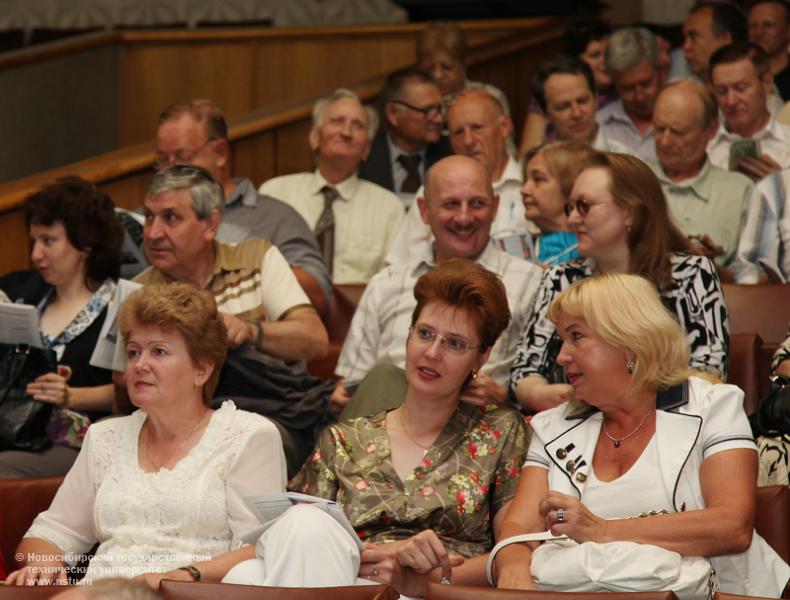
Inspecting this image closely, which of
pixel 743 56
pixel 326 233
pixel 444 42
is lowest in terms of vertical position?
pixel 326 233

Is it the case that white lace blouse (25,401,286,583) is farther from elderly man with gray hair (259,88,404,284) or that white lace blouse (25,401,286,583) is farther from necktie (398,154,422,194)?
necktie (398,154,422,194)

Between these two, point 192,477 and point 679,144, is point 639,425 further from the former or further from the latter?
point 679,144

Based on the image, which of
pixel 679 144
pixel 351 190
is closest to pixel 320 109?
pixel 351 190

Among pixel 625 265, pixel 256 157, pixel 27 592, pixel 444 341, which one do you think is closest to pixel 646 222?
pixel 625 265

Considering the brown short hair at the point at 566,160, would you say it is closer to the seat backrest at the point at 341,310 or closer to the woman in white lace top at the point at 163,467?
the seat backrest at the point at 341,310

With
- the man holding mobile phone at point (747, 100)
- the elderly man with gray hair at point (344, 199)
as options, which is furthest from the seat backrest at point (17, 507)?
the man holding mobile phone at point (747, 100)

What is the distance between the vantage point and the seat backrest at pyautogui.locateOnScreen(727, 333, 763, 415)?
3627mm

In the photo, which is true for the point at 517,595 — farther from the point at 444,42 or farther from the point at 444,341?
the point at 444,42

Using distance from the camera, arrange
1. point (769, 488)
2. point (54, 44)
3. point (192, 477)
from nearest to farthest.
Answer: point (769, 488), point (192, 477), point (54, 44)

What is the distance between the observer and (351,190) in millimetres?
5309

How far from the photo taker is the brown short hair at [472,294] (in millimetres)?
3113

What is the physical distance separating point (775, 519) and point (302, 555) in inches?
38.3

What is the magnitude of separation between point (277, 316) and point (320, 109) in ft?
6.06

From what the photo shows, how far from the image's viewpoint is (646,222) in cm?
355
